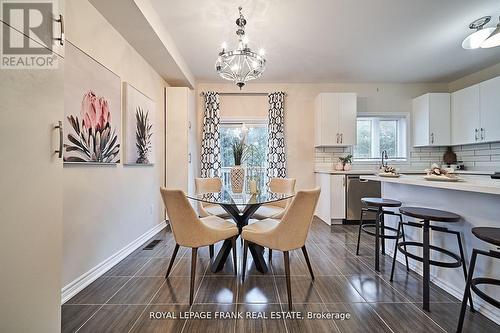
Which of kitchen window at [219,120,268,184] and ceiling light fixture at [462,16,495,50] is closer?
ceiling light fixture at [462,16,495,50]

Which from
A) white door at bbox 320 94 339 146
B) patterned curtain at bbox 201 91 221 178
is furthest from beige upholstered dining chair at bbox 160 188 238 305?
white door at bbox 320 94 339 146

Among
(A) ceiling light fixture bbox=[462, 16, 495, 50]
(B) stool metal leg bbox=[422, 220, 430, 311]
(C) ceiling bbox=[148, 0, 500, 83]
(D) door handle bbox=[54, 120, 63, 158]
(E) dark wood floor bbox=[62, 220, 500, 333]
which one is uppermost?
A: (C) ceiling bbox=[148, 0, 500, 83]

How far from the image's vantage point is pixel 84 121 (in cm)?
185

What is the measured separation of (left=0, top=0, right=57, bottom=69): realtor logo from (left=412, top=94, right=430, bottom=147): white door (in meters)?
5.38

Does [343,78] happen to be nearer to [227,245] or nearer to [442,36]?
[442,36]

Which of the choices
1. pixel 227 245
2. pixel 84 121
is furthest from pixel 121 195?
pixel 227 245

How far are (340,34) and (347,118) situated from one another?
169 cm

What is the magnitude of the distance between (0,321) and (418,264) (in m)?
3.02

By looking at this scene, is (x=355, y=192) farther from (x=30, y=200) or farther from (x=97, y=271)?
(x=30, y=200)

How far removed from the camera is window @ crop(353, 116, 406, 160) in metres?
4.48

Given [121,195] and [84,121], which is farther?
[121,195]

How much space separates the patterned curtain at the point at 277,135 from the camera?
14.0 feet

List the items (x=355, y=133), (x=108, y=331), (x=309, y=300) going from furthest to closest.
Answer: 1. (x=355, y=133)
2. (x=309, y=300)
3. (x=108, y=331)

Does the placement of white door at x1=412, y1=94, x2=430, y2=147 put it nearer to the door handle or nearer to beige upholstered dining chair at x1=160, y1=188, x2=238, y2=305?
beige upholstered dining chair at x1=160, y1=188, x2=238, y2=305
